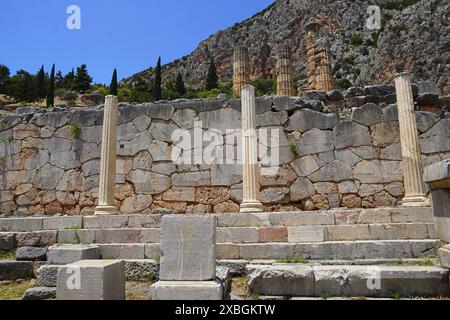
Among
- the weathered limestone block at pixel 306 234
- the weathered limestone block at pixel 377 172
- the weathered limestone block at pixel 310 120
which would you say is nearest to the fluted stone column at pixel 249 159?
the weathered limestone block at pixel 306 234

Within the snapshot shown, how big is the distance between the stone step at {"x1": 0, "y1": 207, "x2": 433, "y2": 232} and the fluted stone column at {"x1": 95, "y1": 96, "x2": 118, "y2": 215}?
2.83 feet

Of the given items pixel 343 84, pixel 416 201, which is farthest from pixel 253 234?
pixel 343 84

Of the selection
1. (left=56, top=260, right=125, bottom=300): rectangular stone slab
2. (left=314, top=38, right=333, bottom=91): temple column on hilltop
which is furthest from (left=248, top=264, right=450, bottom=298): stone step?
(left=314, top=38, right=333, bottom=91): temple column on hilltop

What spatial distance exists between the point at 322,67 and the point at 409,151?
9217 millimetres

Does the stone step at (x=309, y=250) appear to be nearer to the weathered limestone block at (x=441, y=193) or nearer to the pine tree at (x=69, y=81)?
the weathered limestone block at (x=441, y=193)

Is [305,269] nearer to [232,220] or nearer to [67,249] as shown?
[232,220]

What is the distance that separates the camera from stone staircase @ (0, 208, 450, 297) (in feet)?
15.3

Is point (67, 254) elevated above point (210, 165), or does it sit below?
below

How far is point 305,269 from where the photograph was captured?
15.8 feet

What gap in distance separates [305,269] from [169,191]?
6.52 m

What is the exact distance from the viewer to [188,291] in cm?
427

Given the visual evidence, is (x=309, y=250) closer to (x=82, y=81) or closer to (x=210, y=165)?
(x=210, y=165)

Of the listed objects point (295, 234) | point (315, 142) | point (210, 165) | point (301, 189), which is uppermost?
point (315, 142)

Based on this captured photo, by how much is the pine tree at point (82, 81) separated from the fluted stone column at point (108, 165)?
4364 cm
